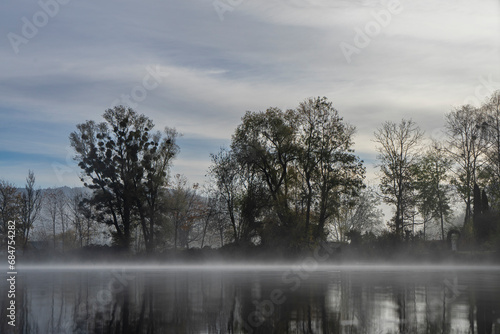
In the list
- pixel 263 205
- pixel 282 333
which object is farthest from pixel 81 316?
pixel 263 205

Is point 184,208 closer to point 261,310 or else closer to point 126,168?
point 126,168

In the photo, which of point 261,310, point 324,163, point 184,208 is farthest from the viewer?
point 184,208

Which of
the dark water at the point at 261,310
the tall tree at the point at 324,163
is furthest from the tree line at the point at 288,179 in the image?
the dark water at the point at 261,310

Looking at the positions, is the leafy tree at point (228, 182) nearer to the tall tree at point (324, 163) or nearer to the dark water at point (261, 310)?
the tall tree at point (324, 163)

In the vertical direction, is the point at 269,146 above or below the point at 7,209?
above

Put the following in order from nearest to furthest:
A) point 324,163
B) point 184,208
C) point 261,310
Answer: point 261,310
point 324,163
point 184,208

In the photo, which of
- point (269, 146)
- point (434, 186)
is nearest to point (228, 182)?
point (269, 146)

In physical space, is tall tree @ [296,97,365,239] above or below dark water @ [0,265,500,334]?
above

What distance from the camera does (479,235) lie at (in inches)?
2367

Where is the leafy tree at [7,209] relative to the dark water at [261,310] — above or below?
above

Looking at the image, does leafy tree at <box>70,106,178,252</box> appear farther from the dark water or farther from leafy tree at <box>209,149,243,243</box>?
the dark water

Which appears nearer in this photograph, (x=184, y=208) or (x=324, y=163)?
(x=324, y=163)

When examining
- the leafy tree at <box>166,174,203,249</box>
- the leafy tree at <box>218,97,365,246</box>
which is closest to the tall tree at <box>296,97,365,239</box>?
the leafy tree at <box>218,97,365,246</box>

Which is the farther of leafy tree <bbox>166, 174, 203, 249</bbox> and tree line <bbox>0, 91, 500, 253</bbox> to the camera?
leafy tree <bbox>166, 174, 203, 249</bbox>
